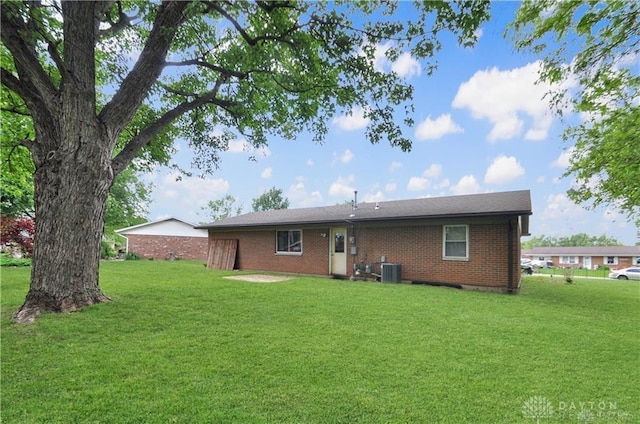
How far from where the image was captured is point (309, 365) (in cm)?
372

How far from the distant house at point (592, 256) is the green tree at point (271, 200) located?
138 feet

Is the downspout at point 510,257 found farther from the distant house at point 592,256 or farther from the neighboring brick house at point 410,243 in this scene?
the distant house at point 592,256

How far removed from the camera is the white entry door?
13.4 meters

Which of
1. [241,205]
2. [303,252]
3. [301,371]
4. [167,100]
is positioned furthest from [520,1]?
[241,205]

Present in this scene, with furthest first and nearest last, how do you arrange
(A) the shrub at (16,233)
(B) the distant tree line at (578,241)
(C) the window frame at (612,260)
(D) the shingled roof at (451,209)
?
(B) the distant tree line at (578,241) → (C) the window frame at (612,260) → (A) the shrub at (16,233) → (D) the shingled roof at (451,209)

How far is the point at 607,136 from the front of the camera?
7570mm

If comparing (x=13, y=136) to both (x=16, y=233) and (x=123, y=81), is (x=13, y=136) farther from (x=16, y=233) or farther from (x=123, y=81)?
(x=16, y=233)

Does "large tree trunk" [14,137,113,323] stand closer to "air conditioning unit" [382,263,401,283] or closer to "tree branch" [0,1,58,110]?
"tree branch" [0,1,58,110]

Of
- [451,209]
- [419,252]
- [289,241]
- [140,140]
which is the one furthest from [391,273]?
[140,140]

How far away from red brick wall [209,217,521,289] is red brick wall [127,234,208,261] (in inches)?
598

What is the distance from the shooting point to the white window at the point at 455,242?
10695 mm

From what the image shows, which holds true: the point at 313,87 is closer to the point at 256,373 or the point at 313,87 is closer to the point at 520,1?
the point at 520,1

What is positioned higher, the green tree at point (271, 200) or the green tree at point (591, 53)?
the green tree at point (271, 200)

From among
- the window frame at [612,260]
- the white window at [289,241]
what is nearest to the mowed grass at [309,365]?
the white window at [289,241]
